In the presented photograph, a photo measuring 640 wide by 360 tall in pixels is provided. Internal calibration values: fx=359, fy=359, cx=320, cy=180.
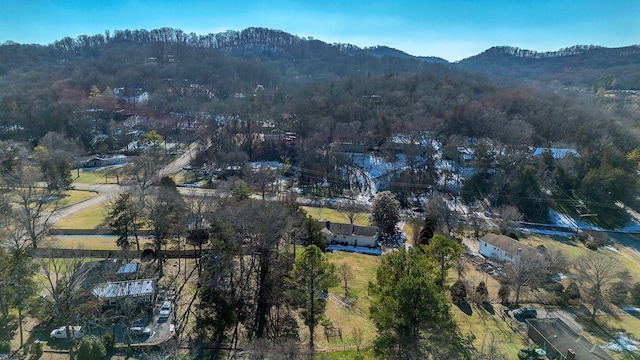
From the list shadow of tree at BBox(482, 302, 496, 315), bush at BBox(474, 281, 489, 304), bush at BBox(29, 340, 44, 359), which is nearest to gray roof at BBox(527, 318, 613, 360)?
shadow of tree at BBox(482, 302, 496, 315)

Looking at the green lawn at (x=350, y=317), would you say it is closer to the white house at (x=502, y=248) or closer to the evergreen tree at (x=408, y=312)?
the evergreen tree at (x=408, y=312)

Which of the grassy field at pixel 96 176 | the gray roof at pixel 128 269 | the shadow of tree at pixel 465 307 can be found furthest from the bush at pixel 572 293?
the grassy field at pixel 96 176

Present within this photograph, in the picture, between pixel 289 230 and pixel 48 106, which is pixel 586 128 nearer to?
pixel 289 230

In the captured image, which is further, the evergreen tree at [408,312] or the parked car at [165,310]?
the parked car at [165,310]

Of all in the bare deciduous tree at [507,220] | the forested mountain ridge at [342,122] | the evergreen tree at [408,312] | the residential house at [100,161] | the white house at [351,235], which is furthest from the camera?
the residential house at [100,161]

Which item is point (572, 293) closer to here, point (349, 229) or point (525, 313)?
point (525, 313)

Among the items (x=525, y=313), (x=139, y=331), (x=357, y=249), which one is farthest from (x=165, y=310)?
(x=525, y=313)

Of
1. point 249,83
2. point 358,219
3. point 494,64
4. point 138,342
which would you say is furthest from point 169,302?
point 494,64

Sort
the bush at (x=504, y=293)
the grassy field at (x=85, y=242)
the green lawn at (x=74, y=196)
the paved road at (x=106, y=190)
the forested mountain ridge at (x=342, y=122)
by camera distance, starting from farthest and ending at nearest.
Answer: the forested mountain ridge at (x=342, y=122), the green lawn at (x=74, y=196), the paved road at (x=106, y=190), the grassy field at (x=85, y=242), the bush at (x=504, y=293)
